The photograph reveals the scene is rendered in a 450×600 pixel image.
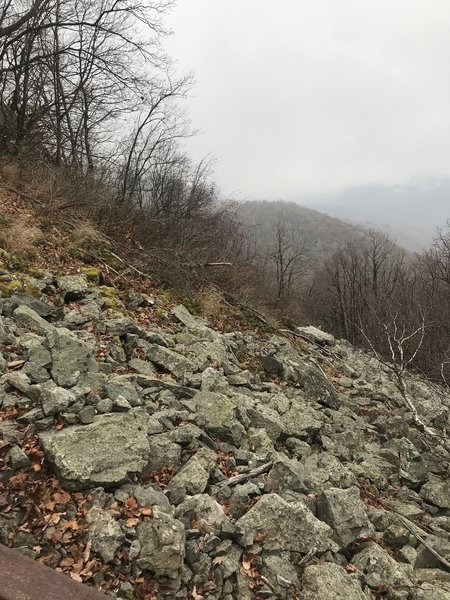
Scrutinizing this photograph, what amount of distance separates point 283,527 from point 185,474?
2.67ft

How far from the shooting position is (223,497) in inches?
122

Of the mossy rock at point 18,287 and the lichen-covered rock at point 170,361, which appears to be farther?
the mossy rock at point 18,287

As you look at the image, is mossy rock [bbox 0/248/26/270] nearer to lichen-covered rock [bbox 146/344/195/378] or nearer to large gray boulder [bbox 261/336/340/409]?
lichen-covered rock [bbox 146/344/195/378]

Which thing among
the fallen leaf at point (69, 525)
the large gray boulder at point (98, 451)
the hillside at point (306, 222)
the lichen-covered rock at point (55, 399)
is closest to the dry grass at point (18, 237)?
the lichen-covered rock at point (55, 399)

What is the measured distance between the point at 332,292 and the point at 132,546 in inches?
1189

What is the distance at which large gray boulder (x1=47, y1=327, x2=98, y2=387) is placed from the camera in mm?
3658

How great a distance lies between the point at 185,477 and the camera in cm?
306

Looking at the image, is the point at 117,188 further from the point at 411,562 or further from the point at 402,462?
the point at 411,562

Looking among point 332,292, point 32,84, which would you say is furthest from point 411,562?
point 332,292

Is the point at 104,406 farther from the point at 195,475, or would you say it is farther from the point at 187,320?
the point at 187,320

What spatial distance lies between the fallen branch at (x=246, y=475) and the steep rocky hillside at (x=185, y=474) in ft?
0.06

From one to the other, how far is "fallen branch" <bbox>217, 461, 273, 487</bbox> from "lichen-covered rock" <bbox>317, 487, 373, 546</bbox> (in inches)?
20.0

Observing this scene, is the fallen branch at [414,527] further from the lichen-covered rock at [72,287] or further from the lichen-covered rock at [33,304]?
the lichen-covered rock at [72,287]

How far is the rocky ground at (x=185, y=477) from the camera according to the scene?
242 centimetres
